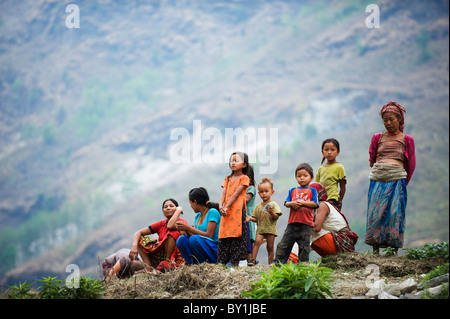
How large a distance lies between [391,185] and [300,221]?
4.58ft

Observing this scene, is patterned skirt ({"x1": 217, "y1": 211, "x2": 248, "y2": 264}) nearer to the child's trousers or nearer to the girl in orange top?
the girl in orange top

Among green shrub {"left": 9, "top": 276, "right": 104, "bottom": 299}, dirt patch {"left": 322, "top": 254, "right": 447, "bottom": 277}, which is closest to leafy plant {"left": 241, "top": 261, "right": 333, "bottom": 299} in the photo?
green shrub {"left": 9, "top": 276, "right": 104, "bottom": 299}

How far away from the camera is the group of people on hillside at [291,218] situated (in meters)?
5.47

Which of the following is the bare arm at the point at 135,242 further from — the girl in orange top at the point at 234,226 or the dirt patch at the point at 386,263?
the dirt patch at the point at 386,263

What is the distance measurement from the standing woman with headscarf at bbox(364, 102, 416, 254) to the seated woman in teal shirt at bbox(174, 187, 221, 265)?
195 centimetres

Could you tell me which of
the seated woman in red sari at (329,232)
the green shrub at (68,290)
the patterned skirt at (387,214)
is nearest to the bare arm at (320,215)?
the seated woman in red sari at (329,232)

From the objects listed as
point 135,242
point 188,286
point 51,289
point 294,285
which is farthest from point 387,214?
point 51,289

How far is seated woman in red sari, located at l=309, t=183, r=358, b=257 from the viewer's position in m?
5.62

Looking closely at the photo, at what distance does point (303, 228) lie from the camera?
17.4 feet

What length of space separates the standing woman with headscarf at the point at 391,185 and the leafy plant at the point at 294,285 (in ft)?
7.44

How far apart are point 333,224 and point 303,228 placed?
58 centimetres
